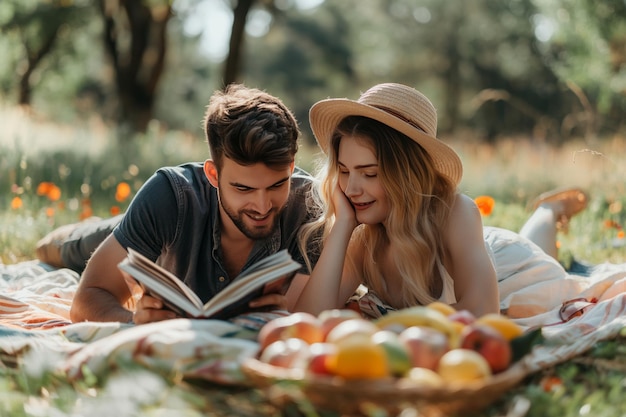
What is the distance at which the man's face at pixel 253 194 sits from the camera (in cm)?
386

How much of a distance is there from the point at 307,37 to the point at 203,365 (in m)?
33.2

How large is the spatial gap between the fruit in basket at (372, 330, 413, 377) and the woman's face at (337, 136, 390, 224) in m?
1.65

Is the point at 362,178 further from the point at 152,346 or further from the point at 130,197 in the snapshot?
the point at 130,197

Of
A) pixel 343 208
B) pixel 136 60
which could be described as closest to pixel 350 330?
pixel 343 208

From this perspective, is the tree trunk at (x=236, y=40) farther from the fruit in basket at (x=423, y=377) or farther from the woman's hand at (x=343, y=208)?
the fruit in basket at (x=423, y=377)

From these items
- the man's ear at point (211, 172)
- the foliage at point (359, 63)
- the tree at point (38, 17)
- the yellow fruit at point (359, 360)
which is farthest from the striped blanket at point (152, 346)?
the foliage at point (359, 63)

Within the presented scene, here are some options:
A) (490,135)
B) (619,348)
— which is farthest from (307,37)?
(619,348)

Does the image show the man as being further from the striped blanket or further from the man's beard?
the striped blanket

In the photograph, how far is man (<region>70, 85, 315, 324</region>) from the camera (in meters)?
3.88

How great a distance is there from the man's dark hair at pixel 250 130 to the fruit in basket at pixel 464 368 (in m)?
1.69

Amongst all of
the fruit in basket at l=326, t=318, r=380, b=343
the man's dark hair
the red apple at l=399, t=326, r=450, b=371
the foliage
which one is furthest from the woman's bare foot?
the foliage

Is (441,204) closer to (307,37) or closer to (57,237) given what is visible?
(57,237)

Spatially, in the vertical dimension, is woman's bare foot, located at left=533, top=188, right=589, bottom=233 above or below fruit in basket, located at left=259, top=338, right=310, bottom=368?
below

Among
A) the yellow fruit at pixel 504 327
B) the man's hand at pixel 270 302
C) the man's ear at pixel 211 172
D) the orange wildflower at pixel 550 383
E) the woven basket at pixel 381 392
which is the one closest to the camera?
the woven basket at pixel 381 392
